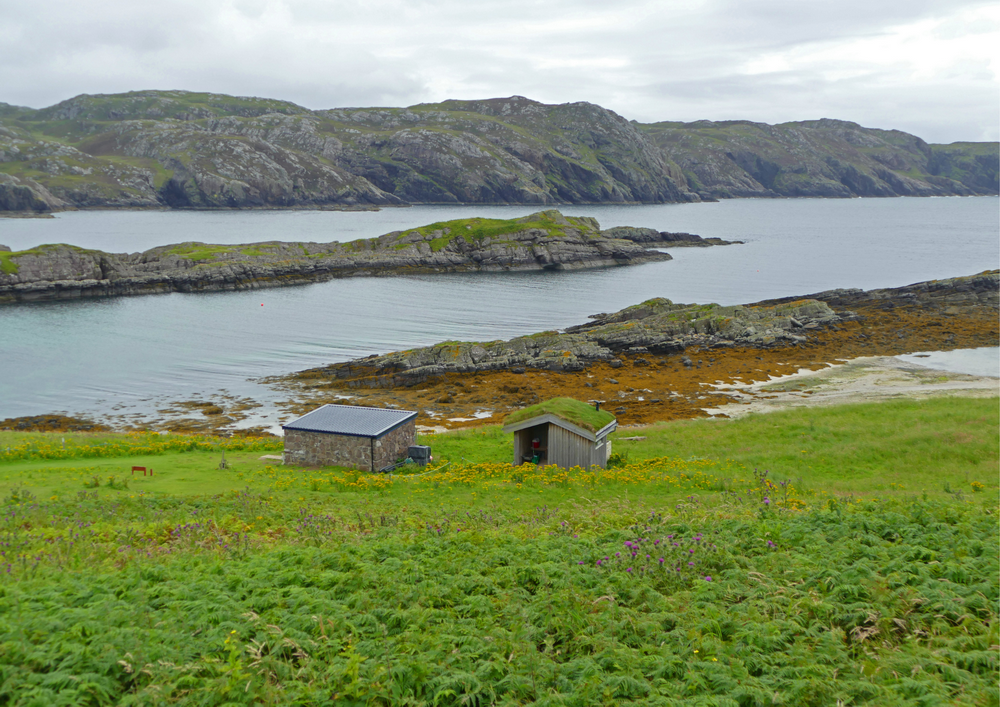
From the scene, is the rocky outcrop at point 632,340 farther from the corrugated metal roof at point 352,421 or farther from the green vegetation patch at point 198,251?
the green vegetation patch at point 198,251

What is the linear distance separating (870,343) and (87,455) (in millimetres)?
68205

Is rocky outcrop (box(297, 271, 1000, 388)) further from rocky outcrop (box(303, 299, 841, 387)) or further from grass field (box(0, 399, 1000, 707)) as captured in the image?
grass field (box(0, 399, 1000, 707))

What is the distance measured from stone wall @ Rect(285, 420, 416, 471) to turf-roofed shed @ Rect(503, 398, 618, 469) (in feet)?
17.9

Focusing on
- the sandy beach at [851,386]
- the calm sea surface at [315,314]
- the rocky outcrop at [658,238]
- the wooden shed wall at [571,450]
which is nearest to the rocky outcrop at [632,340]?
the sandy beach at [851,386]

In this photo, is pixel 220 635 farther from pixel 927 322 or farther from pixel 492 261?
pixel 492 261

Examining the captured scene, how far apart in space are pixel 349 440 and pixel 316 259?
331ft

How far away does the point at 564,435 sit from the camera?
27891mm

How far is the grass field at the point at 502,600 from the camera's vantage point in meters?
8.07

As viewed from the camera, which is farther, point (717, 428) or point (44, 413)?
point (44, 413)

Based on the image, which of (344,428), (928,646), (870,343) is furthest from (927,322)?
(928,646)

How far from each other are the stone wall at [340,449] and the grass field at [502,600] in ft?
23.5

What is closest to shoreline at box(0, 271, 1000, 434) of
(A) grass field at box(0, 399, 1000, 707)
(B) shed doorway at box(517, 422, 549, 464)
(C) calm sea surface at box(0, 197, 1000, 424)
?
(C) calm sea surface at box(0, 197, 1000, 424)

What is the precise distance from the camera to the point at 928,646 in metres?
9.15

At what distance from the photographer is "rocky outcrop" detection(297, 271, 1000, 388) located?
57.9 meters
